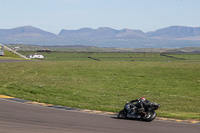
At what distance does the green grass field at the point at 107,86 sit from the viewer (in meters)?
29.6

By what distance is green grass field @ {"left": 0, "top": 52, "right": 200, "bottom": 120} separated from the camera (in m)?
29.6

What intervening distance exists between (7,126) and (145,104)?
7.95 m

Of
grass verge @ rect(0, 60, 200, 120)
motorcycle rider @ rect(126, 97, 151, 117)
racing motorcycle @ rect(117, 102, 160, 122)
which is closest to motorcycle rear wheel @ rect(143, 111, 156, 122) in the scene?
racing motorcycle @ rect(117, 102, 160, 122)

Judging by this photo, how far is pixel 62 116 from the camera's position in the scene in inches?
837

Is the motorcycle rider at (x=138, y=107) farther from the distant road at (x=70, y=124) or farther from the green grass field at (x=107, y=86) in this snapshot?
the green grass field at (x=107, y=86)

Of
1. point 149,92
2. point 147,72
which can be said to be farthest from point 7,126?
point 147,72

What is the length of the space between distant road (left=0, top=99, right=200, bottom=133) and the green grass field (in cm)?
321

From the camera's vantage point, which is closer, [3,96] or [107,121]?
[107,121]

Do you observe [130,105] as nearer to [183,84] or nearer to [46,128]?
[46,128]

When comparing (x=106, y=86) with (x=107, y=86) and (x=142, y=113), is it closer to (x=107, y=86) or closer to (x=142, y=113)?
(x=107, y=86)

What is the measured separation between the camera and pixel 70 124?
18.4m

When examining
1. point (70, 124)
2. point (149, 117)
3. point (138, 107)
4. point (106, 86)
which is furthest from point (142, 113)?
point (106, 86)

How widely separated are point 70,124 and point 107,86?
20770 mm

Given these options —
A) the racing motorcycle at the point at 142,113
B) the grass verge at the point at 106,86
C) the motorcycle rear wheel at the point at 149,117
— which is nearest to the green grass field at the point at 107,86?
the grass verge at the point at 106,86
